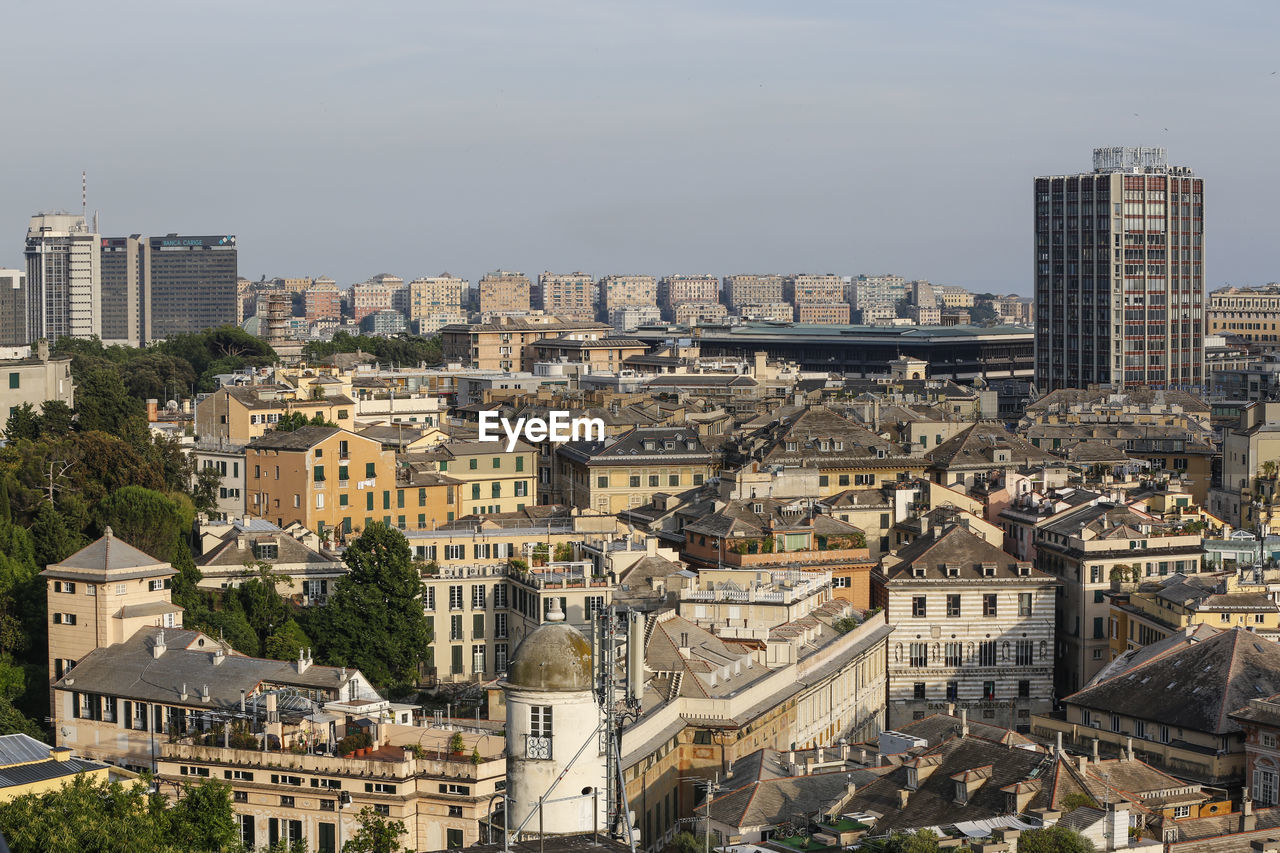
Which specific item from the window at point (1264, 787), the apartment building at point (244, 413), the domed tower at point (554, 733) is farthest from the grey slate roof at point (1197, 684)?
the apartment building at point (244, 413)

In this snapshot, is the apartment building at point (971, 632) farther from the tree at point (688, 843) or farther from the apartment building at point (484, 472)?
the tree at point (688, 843)

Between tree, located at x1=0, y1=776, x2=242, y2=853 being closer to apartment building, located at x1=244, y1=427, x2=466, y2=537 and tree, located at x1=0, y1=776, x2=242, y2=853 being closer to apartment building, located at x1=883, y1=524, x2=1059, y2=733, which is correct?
apartment building, located at x1=883, y1=524, x2=1059, y2=733

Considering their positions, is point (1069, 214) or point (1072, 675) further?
point (1069, 214)

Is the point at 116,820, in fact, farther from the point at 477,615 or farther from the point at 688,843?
the point at 477,615

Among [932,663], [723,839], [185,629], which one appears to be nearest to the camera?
[723,839]

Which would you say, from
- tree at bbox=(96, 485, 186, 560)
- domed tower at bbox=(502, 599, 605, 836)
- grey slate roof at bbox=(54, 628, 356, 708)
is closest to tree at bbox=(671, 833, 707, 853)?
domed tower at bbox=(502, 599, 605, 836)

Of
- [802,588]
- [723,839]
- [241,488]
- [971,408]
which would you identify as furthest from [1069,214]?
[723,839]

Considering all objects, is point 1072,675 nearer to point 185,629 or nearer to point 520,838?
point 185,629
